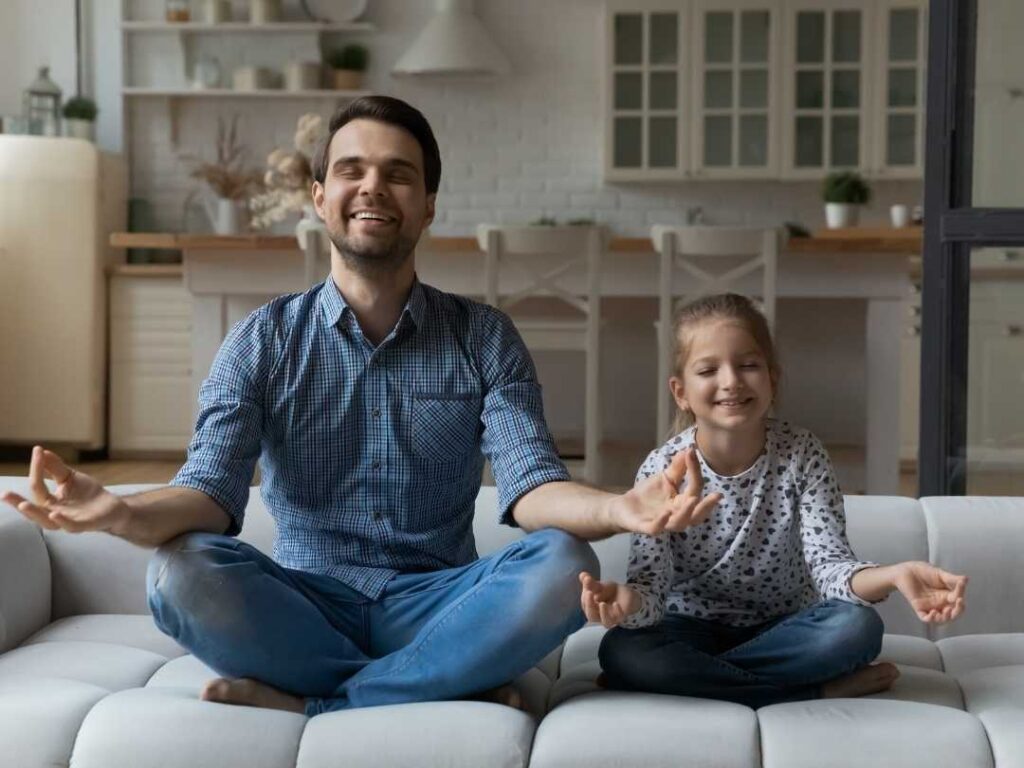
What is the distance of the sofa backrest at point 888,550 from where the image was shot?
2.45 m

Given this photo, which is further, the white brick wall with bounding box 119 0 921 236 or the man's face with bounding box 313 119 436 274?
the white brick wall with bounding box 119 0 921 236

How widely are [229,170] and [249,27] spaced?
667 mm

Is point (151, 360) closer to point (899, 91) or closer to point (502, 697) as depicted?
point (899, 91)

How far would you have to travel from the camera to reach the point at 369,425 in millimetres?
2184

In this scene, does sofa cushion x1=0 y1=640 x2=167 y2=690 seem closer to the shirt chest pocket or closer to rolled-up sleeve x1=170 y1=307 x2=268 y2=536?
rolled-up sleeve x1=170 y1=307 x2=268 y2=536

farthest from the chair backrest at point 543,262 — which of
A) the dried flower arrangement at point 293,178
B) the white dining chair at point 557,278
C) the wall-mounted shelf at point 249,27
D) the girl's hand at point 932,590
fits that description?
the girl's hand at point 932,590

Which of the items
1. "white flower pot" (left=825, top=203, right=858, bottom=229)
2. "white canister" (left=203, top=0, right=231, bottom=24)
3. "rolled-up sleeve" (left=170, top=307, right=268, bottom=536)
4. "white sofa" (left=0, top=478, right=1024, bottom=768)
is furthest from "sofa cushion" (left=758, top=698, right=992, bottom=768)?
"white canister" (left=203, top=0, right=231, bottom=24)

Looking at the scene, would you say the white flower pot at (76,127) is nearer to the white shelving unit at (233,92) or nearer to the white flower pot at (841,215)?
the white shelving unit at (233,92)

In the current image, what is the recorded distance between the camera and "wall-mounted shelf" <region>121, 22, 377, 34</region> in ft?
22.5

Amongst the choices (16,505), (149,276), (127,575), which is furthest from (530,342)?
(16,505)

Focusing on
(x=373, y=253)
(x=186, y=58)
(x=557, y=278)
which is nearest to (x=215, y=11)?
(x=186, y=58)

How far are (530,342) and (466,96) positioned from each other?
220 cm

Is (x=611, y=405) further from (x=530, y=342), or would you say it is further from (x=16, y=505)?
(x=16, y=505)

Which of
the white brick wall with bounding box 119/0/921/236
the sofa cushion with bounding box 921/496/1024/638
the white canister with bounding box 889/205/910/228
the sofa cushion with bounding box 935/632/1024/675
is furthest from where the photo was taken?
the white brick wall with bounding box 119/0/921/236
